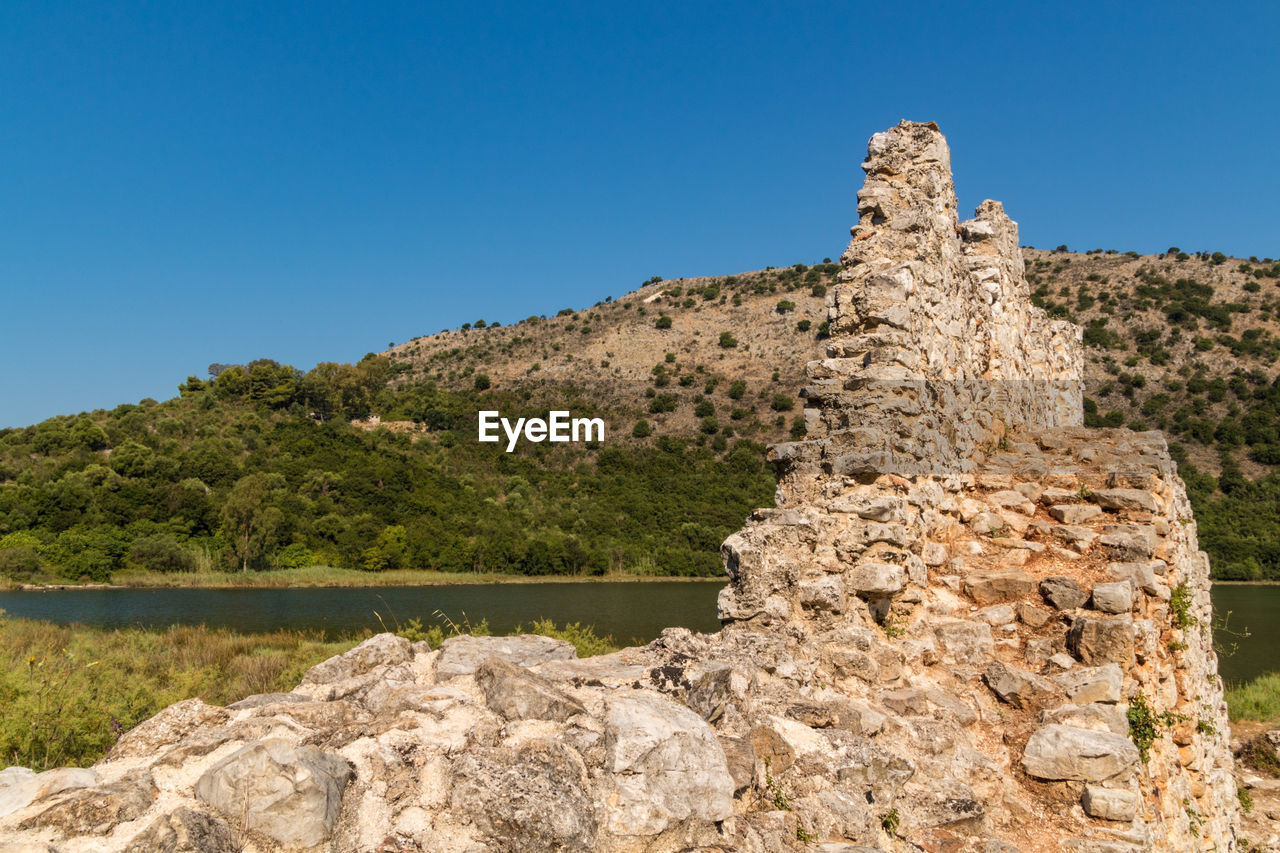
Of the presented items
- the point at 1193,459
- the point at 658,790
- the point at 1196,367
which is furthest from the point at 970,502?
the point at 1196,367

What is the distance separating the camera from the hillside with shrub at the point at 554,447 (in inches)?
1095

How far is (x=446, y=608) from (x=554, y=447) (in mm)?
26787

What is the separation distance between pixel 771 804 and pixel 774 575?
5.12ft

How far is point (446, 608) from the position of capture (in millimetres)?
17094

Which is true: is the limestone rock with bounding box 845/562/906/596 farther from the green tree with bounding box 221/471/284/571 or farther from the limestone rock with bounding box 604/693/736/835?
the green tree with bounding box 221/471/284/571

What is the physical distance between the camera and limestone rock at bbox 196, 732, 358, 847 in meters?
2.04

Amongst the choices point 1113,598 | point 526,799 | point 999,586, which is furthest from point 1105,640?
point 526,799

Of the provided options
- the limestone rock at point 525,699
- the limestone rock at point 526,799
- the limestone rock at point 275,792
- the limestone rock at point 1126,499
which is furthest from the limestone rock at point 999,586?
the limestone rock at point 275,792

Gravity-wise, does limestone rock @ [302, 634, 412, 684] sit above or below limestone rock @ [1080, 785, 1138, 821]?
above

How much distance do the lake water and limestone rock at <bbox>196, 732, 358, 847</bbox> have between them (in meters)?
9.85

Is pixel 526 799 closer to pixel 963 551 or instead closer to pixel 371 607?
pixel 963 551

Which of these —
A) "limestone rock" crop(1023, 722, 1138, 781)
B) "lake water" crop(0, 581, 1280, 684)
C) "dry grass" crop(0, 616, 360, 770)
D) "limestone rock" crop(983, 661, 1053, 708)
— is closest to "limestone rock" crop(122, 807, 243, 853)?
"dry grass" crop(0, 616, 360, 770)

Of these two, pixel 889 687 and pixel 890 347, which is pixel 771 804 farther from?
pixel 890 347

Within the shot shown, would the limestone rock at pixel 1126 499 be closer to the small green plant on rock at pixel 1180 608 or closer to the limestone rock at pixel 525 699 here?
the small green plant on rock at pixel 1180 608
